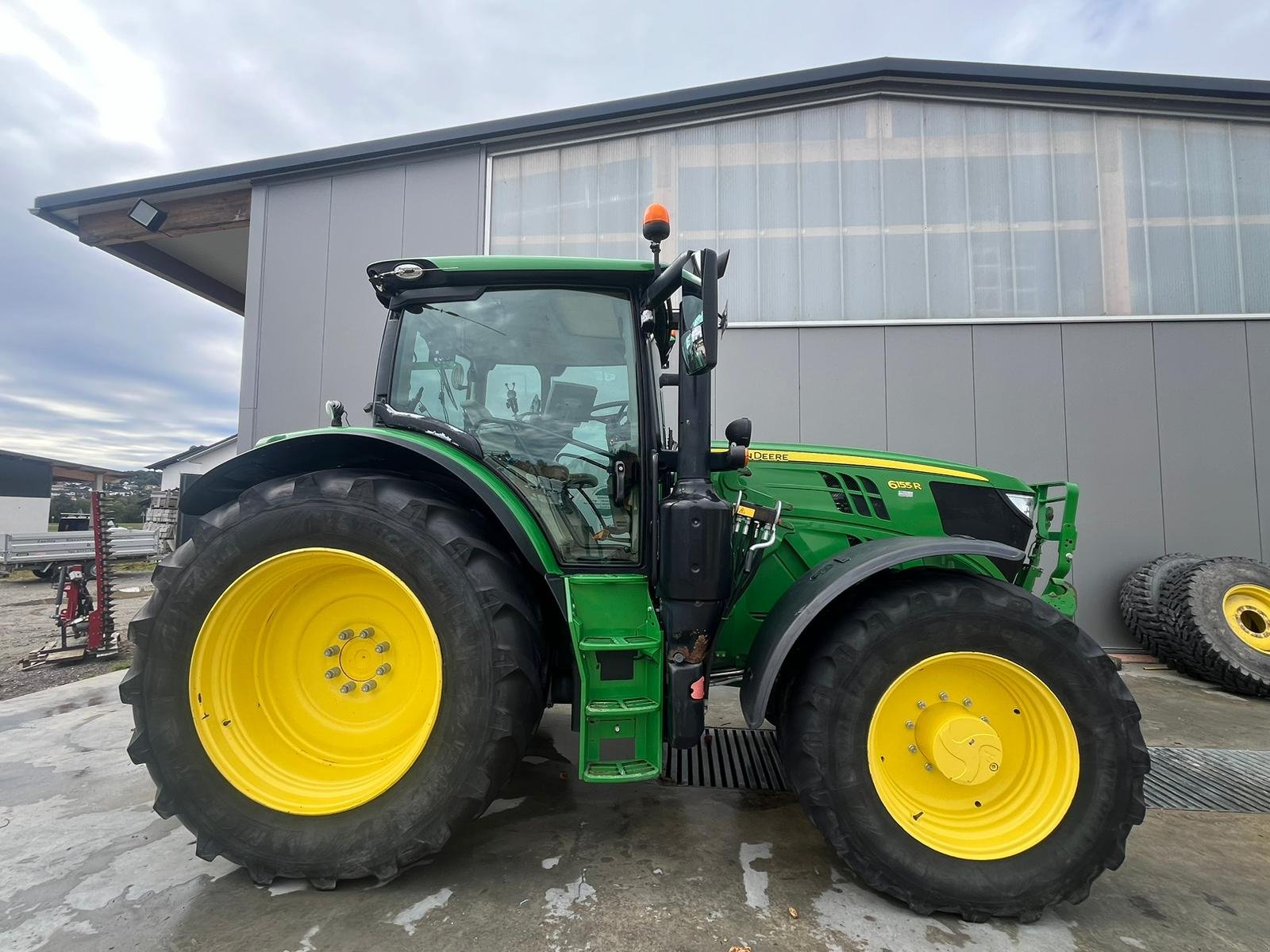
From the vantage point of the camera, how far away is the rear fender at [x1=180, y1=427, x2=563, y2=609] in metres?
2.09

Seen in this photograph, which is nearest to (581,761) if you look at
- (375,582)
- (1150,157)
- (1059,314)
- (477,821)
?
(477,821)

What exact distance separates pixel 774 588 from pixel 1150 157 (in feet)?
22.0

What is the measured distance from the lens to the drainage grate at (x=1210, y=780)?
2.65 m

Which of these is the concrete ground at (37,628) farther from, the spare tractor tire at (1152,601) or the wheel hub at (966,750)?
the spare tractor tire at (1152,601)

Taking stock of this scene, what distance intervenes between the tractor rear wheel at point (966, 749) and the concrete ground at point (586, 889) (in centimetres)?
17

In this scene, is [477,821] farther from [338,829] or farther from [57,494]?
[57,494]

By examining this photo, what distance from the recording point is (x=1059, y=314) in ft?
18.7

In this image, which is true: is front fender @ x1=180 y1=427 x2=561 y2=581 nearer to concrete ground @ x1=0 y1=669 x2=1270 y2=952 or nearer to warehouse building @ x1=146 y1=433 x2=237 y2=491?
concrete ground @ x1=0 y1=669 x2=1270 y2=952

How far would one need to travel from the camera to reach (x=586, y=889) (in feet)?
6.26

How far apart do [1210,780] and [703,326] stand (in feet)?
11.5

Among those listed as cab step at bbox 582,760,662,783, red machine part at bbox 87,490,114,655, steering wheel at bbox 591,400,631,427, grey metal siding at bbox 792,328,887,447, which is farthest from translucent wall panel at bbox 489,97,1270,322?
cab step at bbox 582,760,662,783

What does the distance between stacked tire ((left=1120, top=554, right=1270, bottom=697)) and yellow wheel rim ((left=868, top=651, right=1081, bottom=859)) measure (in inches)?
158

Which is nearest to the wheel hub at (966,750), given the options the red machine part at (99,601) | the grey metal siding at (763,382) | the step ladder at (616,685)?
the step ladder at (616,685)

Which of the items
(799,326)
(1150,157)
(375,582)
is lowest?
(375,582)
